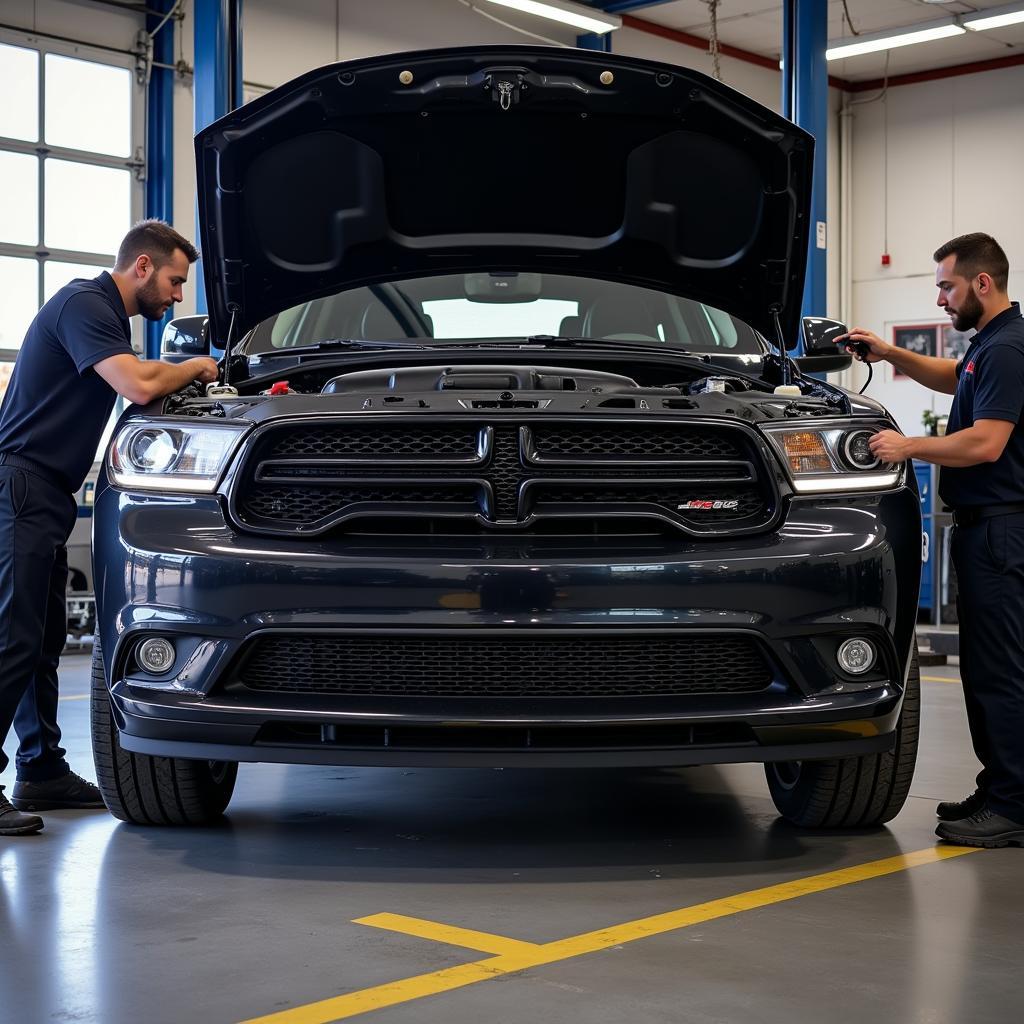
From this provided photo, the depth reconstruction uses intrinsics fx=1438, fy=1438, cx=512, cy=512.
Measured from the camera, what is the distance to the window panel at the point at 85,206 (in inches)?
477

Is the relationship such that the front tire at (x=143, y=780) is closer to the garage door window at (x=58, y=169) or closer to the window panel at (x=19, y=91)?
the garage door window at (x=58, y=169)

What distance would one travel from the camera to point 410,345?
163 inches

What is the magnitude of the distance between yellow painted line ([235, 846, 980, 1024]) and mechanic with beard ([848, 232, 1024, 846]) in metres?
0.32

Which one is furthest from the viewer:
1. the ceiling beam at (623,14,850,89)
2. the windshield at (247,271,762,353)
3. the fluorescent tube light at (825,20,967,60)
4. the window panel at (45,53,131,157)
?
the ceiling beam at (623,14,850,89)

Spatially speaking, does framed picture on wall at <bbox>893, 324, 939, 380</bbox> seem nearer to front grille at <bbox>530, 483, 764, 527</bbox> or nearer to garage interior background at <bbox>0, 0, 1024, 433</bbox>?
garage interior background at <bbox>0, 0, 1024, 433</bbox>

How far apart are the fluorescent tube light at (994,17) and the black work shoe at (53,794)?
12728mm

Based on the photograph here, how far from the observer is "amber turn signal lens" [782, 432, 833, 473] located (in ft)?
10.3

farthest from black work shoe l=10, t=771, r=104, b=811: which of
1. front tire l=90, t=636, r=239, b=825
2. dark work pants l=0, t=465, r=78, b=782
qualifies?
front tire l=90, t=636, r=239, b=825

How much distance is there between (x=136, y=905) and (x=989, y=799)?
211cm

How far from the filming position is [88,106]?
12.4m

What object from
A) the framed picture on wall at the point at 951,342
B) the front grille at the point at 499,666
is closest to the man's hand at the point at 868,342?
the front grille at the point at 499,666

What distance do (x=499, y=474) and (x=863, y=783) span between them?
1.24m

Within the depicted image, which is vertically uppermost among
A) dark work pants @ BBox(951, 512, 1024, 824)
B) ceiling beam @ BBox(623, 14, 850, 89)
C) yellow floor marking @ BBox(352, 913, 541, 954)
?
ceiling beam @ BBox(623, 14, 850, 89)

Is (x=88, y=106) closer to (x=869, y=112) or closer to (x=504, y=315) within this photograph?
(x=504, y=315)
